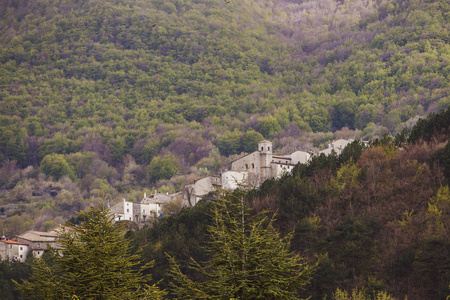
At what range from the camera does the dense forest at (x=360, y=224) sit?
39531 mm

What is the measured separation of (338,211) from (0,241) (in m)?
37.7

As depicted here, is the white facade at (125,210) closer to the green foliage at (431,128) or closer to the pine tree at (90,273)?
the green foliage at (431,128)

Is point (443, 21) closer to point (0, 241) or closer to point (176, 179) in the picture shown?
point (176, 179)

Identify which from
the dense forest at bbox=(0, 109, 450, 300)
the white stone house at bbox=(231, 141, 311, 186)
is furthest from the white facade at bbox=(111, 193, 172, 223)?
the dense forest at bbox=(0, 109, 450, 300)

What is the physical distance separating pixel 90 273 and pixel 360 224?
28.4 meters

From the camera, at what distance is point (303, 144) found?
126m

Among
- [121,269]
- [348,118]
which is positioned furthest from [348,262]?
[348,118]

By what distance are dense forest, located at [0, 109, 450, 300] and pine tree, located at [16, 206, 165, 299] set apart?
36.2 feet

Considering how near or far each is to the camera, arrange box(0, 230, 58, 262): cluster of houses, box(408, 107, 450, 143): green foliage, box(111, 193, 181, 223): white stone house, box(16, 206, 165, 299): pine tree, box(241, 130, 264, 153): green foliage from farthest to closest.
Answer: box(241, 130, 264, 153): green foliage, box(111, 193, 181, 223): white stone house, box(0, 230, 58, 262): cluster of houses, box(408, 107, 450, 143): green foliage, box(16, 206, 165, 299): pine tree

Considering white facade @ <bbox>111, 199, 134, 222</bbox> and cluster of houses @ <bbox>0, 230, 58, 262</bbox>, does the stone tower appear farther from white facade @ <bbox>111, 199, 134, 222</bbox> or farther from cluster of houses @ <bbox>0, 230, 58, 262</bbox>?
cluster of houses @ <bbox>0, 230, 58, 262</bbox>

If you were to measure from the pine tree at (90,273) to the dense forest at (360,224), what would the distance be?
1105cm

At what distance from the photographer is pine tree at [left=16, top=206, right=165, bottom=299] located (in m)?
17.4

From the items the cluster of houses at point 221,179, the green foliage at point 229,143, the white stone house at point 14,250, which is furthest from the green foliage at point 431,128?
the green foliage at point 229,143

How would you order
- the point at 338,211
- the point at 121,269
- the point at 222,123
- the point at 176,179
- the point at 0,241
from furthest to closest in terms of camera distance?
the point at 222,123 < the point at 176,179 < the point at 0,241 < the point at 338,211 < the point at 121,269
